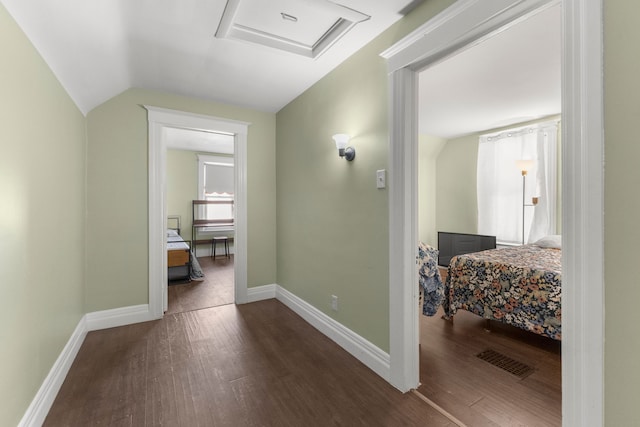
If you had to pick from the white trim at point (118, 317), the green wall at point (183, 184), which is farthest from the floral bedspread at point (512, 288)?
the green wall at point (183, 184)

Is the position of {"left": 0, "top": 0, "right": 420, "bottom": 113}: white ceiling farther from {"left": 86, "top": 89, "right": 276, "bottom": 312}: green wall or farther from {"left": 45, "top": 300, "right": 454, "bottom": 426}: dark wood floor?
{"left": 45, "top": 300, "right": 454, "bottom": 426}: dark wood floor

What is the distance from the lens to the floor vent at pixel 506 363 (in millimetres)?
2131

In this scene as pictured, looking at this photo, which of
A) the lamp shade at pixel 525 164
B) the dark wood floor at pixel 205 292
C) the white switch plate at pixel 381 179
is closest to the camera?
the white switch plate at pixel 381 179

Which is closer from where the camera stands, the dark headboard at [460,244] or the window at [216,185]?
the dark headboard at [460,244]

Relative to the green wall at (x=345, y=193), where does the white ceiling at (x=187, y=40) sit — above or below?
above

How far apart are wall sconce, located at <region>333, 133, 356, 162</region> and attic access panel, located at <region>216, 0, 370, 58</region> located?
2.18ft

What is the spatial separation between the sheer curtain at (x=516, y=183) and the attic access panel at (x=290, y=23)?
371 centimetres

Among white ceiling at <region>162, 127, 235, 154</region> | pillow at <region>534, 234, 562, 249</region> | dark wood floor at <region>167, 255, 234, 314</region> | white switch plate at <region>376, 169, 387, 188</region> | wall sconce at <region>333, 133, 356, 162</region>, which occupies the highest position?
white ceiling at <region>162, 127, 235, 154</region>

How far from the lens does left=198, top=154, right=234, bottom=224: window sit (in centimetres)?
695

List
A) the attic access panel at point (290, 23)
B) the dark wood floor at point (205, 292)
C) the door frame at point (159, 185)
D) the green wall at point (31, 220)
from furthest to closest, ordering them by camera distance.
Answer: the dark wood floor at point (205, 292) → the door frame at point (159, 185) → the attic access panel at point (290, 23) → the green wall at point (31, 220)

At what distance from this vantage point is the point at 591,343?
1093 millimetres

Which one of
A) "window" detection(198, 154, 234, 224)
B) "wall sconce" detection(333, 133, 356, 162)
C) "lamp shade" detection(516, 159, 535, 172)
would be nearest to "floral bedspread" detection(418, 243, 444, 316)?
"wall sconce" detection(333, 133, 356, 162)

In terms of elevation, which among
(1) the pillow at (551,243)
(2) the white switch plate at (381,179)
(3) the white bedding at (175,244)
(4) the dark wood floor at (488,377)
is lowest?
(4) the dark wood floor at (488,377)

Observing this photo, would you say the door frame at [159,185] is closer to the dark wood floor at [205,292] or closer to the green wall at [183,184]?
the dark wood floor at [205,292]
